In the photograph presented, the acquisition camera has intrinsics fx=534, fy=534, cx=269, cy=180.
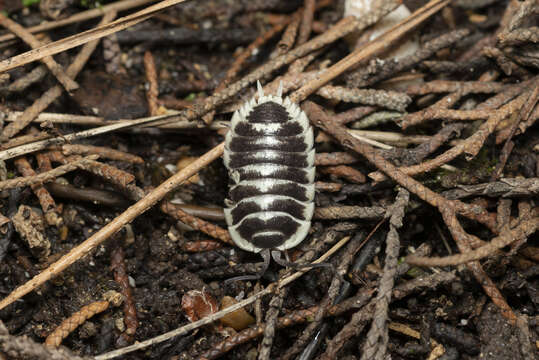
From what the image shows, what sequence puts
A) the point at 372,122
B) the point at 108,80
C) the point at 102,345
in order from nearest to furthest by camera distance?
the point at 102,345
the point at 372,122
the point at 108,80

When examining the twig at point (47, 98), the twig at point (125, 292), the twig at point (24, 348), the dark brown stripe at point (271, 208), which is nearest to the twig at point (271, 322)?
the dark brown stripe at point (271, 208)

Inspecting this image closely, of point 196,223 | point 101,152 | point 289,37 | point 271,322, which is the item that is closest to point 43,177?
point 101,152

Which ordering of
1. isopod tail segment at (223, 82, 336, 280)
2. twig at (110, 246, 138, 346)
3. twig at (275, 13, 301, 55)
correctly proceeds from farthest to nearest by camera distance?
twig at (275, 13, 301, 55) → isopod tail segment at (223, 82, 336, 280) → twig at (110, 246, 138, 346)

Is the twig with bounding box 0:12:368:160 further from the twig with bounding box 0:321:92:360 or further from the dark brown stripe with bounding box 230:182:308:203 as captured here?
the twig with bounding box 0:321:92:360

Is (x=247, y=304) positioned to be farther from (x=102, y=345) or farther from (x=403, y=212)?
(x=403, y=212)

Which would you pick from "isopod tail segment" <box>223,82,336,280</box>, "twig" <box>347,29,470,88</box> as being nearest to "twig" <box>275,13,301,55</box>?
"twig" <box>347,29,470,88</box>

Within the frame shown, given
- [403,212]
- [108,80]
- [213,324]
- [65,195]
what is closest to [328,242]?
[403,212]

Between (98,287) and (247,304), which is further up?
(98,287)
